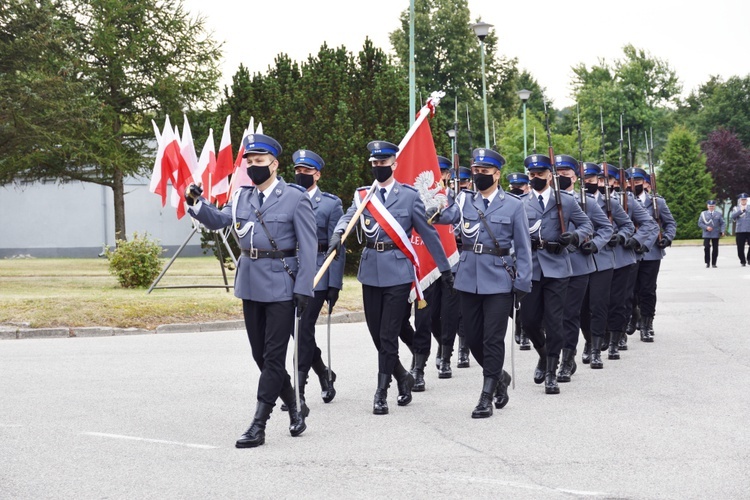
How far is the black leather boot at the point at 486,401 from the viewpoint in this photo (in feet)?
26.3

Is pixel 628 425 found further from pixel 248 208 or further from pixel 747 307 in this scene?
pixel 747 307

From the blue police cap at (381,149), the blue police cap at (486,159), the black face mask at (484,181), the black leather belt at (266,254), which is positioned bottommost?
the black leather belt at (266,254)

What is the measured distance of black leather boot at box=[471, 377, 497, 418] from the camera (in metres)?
8.02

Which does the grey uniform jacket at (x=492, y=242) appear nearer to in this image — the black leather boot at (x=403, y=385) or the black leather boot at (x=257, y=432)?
the black leather boot at (x=403, y=385)

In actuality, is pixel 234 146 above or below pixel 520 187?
above

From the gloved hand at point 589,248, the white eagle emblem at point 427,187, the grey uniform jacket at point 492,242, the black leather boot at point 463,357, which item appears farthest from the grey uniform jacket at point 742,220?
the grey uniform jacket at point 492,242

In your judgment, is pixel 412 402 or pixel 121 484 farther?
pixel 412 402

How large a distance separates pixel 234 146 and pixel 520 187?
50.5 ft

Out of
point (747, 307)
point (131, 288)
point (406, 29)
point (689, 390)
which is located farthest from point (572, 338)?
point (406, 29)

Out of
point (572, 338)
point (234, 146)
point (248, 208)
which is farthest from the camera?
point (234, 146)

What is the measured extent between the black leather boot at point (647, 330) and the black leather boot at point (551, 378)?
421cm

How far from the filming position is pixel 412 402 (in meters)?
8.89

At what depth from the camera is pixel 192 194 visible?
22.3 feet

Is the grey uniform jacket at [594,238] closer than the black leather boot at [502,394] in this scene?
No
